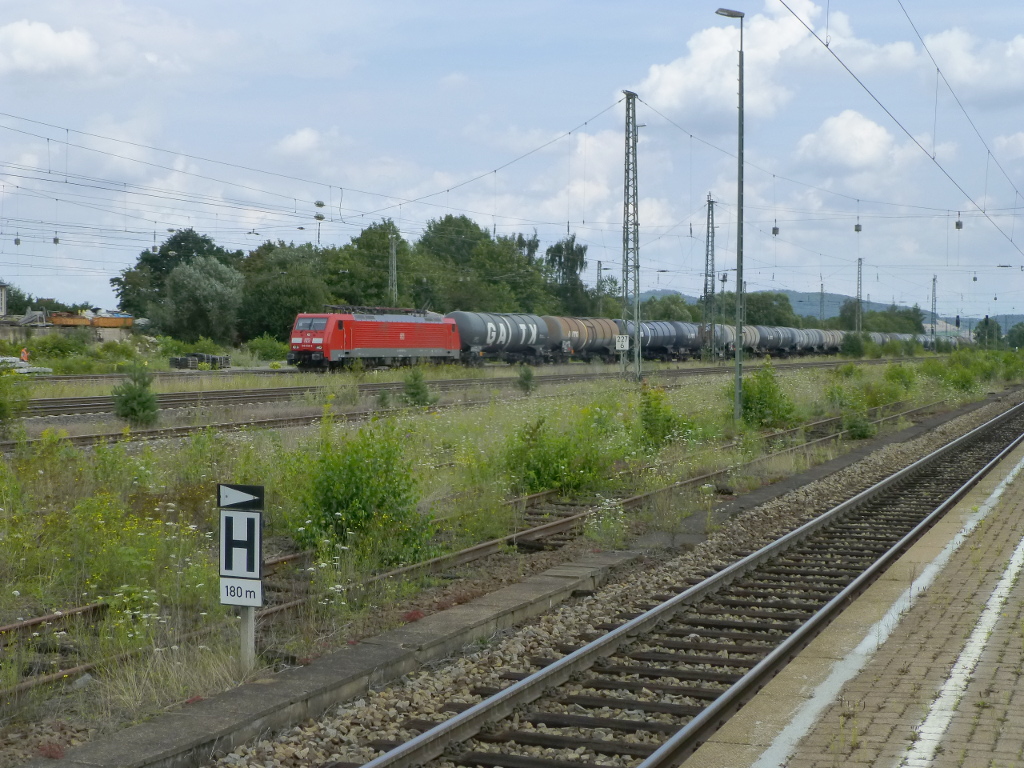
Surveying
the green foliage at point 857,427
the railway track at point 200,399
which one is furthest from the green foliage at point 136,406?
the green foliage at point 857,427

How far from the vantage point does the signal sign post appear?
6.88 meters

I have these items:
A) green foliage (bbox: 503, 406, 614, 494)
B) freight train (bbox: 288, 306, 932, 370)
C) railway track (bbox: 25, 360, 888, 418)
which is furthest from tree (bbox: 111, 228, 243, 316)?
green foliage (bbox: 503, 406, 614, 494)

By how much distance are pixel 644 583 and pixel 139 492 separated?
6.34m

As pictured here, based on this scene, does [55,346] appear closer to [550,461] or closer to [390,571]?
[550,461]

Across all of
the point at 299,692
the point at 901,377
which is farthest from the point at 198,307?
the point at 299,692

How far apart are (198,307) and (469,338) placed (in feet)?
77.7

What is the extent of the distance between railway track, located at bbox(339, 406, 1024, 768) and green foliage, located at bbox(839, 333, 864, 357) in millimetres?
70310

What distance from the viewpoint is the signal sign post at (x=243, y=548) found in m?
6.88

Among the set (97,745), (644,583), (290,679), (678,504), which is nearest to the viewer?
(97,745)

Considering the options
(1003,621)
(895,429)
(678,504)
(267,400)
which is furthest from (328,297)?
(1003,621)

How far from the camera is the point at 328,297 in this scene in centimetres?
6600

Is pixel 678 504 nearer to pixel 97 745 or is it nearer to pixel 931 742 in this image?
pixel 931 742

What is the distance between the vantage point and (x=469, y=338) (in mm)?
50094

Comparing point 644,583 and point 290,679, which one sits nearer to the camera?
point 290,679
